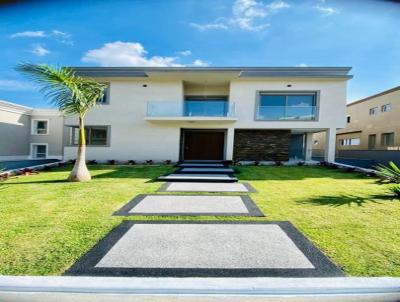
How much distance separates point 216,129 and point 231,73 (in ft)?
14.0

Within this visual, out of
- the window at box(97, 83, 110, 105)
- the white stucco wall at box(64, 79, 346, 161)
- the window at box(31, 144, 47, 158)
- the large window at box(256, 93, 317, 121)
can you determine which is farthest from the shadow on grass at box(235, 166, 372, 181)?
the window at box(31, 144, 47, 158)

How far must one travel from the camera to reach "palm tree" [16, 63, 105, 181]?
7945 mm

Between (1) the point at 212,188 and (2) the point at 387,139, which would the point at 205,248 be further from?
(2) the point at 387,139

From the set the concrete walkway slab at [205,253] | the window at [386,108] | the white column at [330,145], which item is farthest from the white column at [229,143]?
the window at [386,108]

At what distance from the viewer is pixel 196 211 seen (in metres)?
5.23

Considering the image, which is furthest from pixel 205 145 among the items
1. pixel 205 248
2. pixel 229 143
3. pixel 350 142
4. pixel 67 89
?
pixel 350 142

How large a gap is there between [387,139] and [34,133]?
121 feet

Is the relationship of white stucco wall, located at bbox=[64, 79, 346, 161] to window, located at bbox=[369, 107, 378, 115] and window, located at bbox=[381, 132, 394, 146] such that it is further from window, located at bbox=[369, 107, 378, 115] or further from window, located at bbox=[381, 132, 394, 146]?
window, located at bbox=[369, 107, 378, 115]

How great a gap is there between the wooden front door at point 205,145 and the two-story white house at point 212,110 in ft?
0.62

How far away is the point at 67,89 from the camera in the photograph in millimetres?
8742

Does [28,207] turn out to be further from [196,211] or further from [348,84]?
[348,84]

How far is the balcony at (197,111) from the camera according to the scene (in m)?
15.5

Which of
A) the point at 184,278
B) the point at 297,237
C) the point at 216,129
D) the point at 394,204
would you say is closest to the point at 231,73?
the point at 216,129

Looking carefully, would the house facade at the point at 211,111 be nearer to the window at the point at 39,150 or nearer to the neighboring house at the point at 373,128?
the neighboring house at the point at 373,128
